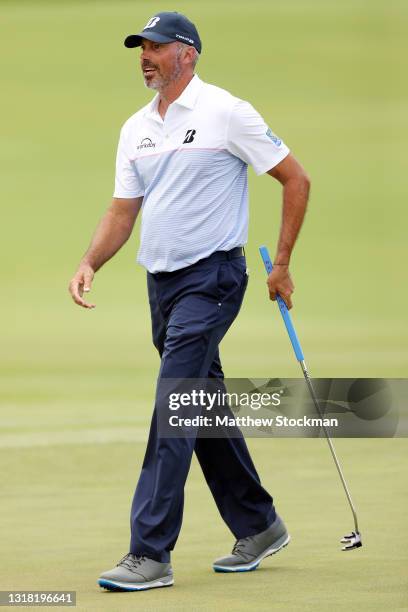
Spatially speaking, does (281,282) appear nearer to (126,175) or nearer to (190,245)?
(190,245)

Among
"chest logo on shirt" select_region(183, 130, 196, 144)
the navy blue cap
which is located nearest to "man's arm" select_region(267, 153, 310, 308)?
"chest logo on shirt" select_region(183, 130, 196, 144)

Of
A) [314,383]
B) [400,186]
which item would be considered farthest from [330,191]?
[314,383]

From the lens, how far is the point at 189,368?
5277 millimetres

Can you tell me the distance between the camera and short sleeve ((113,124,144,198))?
18.3 feet

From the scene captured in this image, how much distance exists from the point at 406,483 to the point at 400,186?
25.6 ft

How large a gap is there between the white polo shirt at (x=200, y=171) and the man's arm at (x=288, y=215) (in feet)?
0.15

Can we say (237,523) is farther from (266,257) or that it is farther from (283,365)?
(283,365)

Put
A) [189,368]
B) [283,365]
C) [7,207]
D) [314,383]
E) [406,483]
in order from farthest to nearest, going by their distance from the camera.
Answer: [7,207] → [283,365] → [406,483] → [314,383] → [189,368]

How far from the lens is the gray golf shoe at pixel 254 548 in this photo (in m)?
5.51

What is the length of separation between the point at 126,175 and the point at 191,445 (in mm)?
932

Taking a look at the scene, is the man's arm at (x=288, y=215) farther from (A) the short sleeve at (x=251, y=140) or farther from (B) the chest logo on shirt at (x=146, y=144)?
(B) the chest logo on shirt at (x=146, y=144)

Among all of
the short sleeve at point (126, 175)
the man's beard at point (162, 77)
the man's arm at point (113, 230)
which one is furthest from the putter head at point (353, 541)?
the man's beard at point (162, 77)

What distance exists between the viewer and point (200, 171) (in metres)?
5.36

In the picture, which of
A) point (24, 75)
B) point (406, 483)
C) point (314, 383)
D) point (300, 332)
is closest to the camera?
point (314, 383)
